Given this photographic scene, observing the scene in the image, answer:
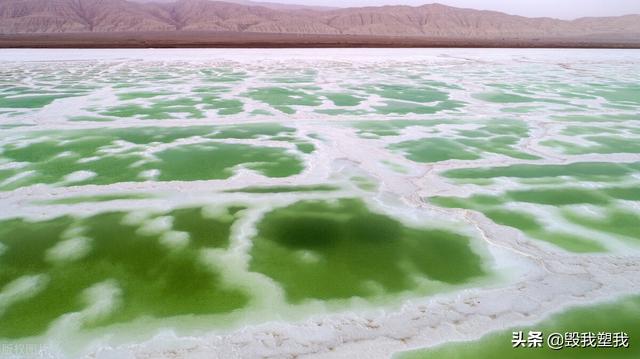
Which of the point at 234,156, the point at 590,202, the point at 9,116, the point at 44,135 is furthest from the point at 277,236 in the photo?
the point at 9,116

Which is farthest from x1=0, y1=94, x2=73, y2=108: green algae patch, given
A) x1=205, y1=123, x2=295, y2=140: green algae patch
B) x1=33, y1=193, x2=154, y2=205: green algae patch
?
x1=33, y1=193, x2=154, y2=205: green algae patch

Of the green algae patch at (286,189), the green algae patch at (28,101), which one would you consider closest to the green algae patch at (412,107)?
the green algae patch at (286,189)

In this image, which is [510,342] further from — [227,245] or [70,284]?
[70,284]

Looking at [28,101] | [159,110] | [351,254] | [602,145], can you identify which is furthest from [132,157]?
[602,145]

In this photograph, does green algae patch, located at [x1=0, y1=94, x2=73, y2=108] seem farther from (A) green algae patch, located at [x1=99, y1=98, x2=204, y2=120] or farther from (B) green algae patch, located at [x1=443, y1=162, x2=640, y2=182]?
(B) green algae patch, located at [x1=443, y1=162, x2=640, y2=182]

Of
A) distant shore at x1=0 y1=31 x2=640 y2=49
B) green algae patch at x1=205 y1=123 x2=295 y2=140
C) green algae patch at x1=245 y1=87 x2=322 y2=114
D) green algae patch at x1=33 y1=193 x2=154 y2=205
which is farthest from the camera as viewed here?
distant shore at x1=0 y1=31 x2=640 y2=49

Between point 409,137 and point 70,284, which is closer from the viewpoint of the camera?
point 70,284
